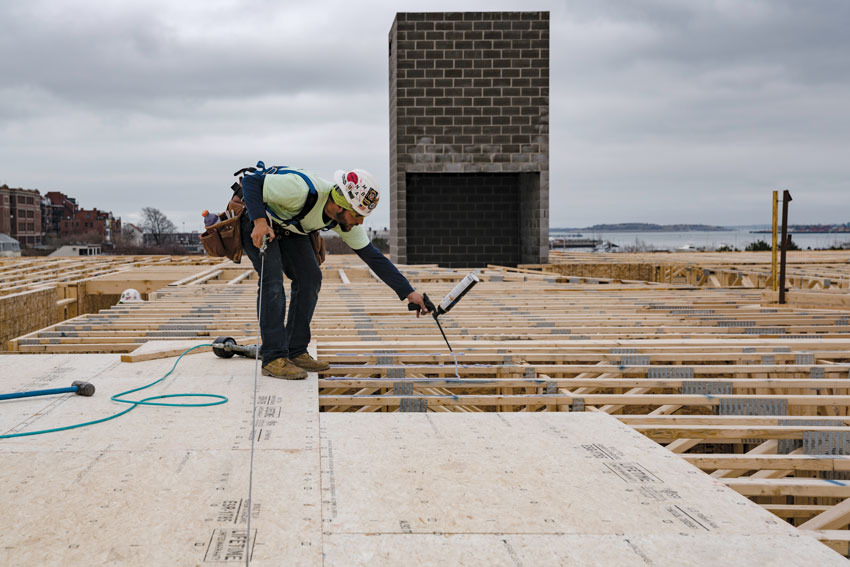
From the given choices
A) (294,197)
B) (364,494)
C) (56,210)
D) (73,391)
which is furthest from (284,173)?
(56,210)

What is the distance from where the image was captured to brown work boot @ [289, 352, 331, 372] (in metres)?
4.45

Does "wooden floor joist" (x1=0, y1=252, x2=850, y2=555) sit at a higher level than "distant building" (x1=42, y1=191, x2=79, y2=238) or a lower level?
lower

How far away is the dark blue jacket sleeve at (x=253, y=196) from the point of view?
4.01 m

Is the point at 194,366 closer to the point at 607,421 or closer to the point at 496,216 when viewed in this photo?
the point at 607,421

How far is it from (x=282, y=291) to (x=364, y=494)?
2.09m

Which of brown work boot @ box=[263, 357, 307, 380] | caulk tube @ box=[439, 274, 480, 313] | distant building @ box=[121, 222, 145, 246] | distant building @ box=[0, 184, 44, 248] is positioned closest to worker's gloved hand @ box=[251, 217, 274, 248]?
brown work boot @ box=[263, 357, 307, 380]

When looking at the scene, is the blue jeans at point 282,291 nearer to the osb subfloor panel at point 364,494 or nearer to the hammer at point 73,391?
the osb subfloor panel at point 364,494

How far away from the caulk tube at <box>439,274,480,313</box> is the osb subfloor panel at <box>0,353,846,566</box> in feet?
3.01

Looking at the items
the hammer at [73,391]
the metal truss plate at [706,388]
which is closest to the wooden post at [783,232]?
the metal truss plate at [706,388]

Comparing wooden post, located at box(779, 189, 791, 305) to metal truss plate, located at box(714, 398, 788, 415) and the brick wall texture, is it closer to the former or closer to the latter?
metal truss plate, located at box(714, 398, 788, 415)

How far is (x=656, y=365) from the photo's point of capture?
4.72 m

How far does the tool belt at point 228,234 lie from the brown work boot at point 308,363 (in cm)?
73

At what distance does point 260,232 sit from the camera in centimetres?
392

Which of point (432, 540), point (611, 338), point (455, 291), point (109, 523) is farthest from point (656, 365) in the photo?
point (109, 523)
